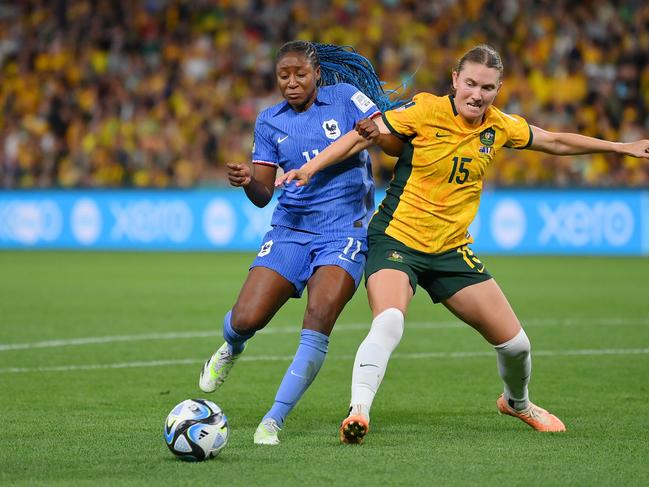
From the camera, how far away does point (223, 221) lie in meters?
Answer: 21.7

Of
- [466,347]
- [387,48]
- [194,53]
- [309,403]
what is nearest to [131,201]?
[194,53]

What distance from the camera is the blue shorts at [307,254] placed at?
6.21 meters

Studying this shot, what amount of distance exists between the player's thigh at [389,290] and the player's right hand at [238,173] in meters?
0.83

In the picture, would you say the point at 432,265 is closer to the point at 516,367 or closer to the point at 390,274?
the point at 390,274

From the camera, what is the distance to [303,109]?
6434mm

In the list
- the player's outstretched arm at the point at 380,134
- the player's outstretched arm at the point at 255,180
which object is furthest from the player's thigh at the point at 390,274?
the player's outstretched arm at the point at 255,180

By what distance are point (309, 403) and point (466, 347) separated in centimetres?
315

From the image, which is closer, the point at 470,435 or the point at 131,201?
the point at 470,435

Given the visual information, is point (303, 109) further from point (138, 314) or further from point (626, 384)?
point (138, 314)

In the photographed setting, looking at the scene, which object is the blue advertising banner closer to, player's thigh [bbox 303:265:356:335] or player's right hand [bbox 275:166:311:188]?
player's thigh [bbox 303:265:356:335]

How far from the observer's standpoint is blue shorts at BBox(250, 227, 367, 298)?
621 centimetres

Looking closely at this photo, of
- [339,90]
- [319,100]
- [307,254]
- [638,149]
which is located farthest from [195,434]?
[638,149]

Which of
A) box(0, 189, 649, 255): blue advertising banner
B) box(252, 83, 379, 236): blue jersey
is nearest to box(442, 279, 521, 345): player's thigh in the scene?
box(252, 83, 379, 236): blue jersey

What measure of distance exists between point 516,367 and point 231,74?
1880cm
